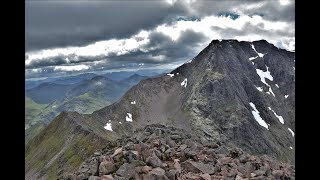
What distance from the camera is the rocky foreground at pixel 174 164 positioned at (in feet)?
99.1

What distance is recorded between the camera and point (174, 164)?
33125 millimetres

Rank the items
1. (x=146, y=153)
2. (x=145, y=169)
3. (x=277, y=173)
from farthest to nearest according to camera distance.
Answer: (x=146, y=153) < (x=277, y=173) < (x=145, y=169)

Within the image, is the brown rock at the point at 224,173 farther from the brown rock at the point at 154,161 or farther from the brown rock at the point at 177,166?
the brown rock at the point at 154,161

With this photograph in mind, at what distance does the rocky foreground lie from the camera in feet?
99.1

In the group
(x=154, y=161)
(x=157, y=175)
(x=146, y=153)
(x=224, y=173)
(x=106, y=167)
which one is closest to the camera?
(x=157, y=175)

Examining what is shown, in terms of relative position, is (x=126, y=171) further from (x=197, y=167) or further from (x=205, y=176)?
(x=197, y=167)

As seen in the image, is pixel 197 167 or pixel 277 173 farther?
pixel 277 173

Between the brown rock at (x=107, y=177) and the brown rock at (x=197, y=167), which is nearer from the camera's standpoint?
the brown rock at (x=107, y=177)

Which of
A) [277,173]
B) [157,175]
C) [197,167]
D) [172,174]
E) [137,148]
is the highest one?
[137,148]

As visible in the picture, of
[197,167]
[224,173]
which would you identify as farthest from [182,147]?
[224,173]

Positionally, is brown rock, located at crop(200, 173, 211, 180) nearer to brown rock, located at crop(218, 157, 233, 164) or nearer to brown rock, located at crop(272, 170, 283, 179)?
brown rock, located at crop(218, 157, 233, 164)

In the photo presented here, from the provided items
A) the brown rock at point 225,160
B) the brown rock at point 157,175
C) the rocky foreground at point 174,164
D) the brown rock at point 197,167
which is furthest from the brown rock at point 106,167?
the brown rock at point 225,160
